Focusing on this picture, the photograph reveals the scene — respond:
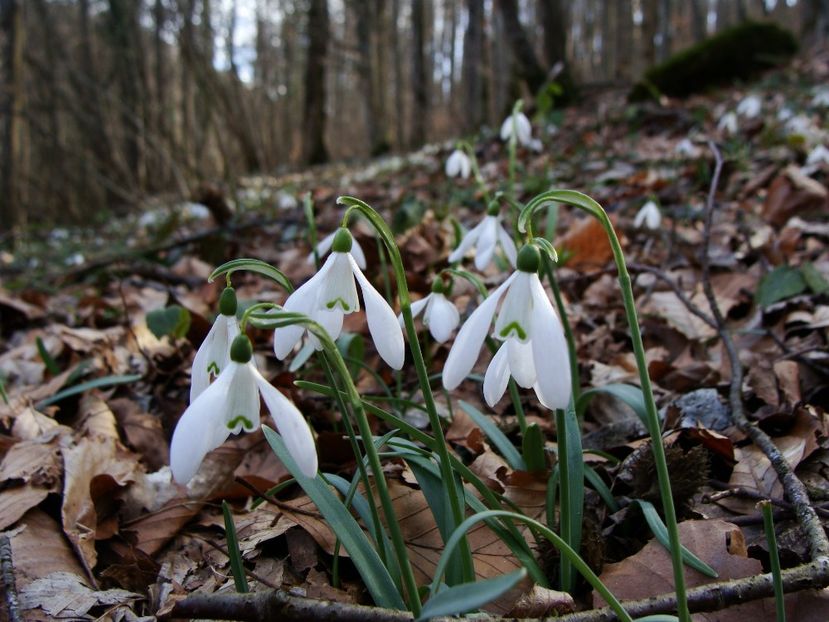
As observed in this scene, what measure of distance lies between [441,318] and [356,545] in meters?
0.44

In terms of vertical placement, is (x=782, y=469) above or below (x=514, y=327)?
below

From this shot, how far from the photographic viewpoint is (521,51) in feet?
30.1

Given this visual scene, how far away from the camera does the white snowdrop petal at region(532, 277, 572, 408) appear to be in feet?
2.61

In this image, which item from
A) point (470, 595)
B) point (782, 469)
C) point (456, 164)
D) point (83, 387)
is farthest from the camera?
point (456, 164)

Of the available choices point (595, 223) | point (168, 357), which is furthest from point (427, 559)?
point (595, 223)

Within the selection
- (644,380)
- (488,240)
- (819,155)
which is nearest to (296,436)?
(644,380)

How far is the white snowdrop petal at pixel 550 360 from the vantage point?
31.4 inches

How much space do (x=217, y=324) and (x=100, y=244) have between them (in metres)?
8.39

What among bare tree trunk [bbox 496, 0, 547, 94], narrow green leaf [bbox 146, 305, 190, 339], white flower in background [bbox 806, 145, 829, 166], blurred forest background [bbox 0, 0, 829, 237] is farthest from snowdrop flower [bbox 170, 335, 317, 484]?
bare tree trunk [bbox 496, 0, 547, 94]

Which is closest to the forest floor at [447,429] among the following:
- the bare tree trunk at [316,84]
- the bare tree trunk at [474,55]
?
the bare tree trunk at [474,55]

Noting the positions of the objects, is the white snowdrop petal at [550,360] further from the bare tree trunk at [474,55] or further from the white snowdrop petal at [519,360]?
the bare tree trunk at [474,55]

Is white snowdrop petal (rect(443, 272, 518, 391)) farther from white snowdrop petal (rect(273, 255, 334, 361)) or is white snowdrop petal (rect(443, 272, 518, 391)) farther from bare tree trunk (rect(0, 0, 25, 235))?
bare tree trunk (rect(0, 0, 25, 235))

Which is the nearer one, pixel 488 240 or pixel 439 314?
pixel 439 314

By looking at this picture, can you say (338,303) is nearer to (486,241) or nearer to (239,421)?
(239,421)
